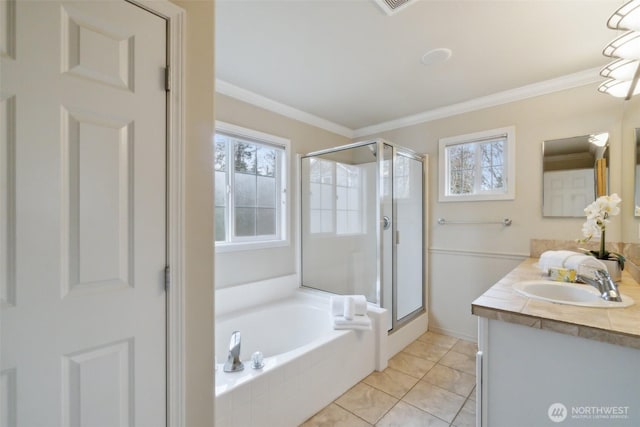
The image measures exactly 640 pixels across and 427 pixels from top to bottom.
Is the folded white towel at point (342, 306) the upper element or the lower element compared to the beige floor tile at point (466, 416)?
upper

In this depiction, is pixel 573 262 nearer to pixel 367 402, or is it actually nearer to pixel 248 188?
pixel 367 402

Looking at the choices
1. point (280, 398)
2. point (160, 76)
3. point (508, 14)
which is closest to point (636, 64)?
point (508, 14)

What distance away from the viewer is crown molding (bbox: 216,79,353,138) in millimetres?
2335

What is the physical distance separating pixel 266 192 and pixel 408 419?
2.15 m

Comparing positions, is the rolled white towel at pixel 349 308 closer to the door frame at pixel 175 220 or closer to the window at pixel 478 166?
the door frame at pixel 175 220

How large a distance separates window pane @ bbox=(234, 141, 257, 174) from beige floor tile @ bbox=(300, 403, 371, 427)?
2.03 metres

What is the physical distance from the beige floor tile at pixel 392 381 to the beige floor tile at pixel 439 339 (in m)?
0.73

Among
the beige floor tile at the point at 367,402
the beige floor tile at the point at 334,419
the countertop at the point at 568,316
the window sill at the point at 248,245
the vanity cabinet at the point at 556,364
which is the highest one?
the window sill at the point at 248,245

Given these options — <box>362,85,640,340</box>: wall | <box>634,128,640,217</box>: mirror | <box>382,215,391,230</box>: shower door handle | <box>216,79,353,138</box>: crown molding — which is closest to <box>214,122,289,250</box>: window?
<box>216,79,353,138</box>: crown molding

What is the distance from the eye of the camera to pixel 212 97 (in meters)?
1.18

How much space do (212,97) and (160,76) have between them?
0.21m

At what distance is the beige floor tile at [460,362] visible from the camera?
221 centimetres

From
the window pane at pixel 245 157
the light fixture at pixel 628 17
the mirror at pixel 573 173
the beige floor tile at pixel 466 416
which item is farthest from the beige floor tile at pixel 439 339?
the light fixture at pixel 628 17

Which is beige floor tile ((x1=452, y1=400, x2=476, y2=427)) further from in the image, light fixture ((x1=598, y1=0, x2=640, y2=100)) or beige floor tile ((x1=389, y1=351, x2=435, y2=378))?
light fixture ((x1=598, y1=0, x2=640, y2=100))
